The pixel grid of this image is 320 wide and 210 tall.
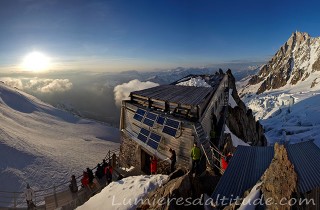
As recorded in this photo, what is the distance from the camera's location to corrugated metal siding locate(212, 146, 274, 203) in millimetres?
8500

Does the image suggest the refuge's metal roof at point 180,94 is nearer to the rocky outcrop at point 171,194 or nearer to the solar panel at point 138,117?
the solar panel at point 138,117

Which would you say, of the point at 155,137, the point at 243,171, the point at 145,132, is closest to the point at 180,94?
the point at 145,132

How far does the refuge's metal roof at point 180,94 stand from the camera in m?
18.6

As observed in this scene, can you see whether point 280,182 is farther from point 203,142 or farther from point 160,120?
point 160,120

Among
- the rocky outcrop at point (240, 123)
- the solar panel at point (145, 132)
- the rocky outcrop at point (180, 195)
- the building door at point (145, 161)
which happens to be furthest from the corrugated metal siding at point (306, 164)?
the rocky outcrop at point (240, 123)

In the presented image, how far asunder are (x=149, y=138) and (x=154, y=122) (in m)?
1.25

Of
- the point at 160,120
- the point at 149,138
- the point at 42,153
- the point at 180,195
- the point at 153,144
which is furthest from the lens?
the point at 42,153

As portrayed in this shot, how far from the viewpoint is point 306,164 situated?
358 inches

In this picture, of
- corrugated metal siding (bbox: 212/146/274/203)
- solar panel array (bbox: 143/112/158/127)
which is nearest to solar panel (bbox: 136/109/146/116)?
solar panel array (bbox: 143/112/158/127)

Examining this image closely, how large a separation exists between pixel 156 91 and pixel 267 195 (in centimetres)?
1712

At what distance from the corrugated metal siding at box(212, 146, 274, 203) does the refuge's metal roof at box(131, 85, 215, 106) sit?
6967 mm

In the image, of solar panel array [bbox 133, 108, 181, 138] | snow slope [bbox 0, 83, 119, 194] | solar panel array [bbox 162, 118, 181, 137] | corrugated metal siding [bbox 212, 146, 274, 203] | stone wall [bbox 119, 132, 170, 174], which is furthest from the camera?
snow slope [bbox 0, 83, 119, 194]

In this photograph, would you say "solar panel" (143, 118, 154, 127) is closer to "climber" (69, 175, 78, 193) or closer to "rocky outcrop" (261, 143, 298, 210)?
"climber" (69, 175, 78, 193)

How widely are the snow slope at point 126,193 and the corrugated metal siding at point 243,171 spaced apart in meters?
3.18
